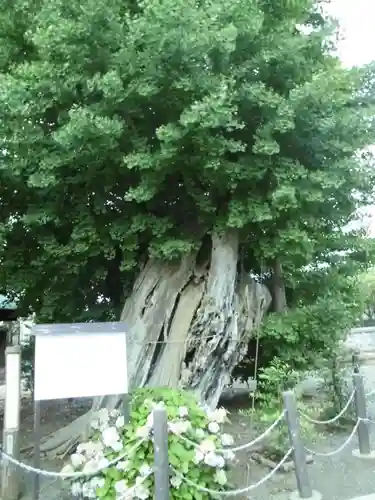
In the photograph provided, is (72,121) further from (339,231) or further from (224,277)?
(339,231)

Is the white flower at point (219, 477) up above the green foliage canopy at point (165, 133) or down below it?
below

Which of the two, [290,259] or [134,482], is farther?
[290,259]

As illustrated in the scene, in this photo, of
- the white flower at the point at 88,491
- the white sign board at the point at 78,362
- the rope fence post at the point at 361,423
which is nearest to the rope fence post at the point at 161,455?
the white flower at the point at 88,491

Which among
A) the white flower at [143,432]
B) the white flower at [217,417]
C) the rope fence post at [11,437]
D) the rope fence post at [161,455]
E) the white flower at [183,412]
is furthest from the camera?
the rope fence post at [11,437]

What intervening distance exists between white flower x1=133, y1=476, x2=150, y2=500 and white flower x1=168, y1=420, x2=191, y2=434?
419 millimetres

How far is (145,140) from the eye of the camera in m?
5.97

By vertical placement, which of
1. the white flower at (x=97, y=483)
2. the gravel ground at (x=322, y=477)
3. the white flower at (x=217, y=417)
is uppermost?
the white flower at (x=217, y=417)

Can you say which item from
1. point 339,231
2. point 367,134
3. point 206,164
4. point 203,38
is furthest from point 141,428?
point 339,231

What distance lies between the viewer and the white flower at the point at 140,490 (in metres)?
3.61

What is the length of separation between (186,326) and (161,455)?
123 inches

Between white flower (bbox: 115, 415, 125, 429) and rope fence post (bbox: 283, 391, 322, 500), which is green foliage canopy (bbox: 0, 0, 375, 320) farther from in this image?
white flower (bbox: 115, 415, 125, 429)

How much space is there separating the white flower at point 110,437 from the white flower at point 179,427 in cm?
48

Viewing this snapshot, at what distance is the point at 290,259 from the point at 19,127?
12.9 ft

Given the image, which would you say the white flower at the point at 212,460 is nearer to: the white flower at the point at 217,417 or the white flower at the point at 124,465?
the white flower at the point at 217,417
